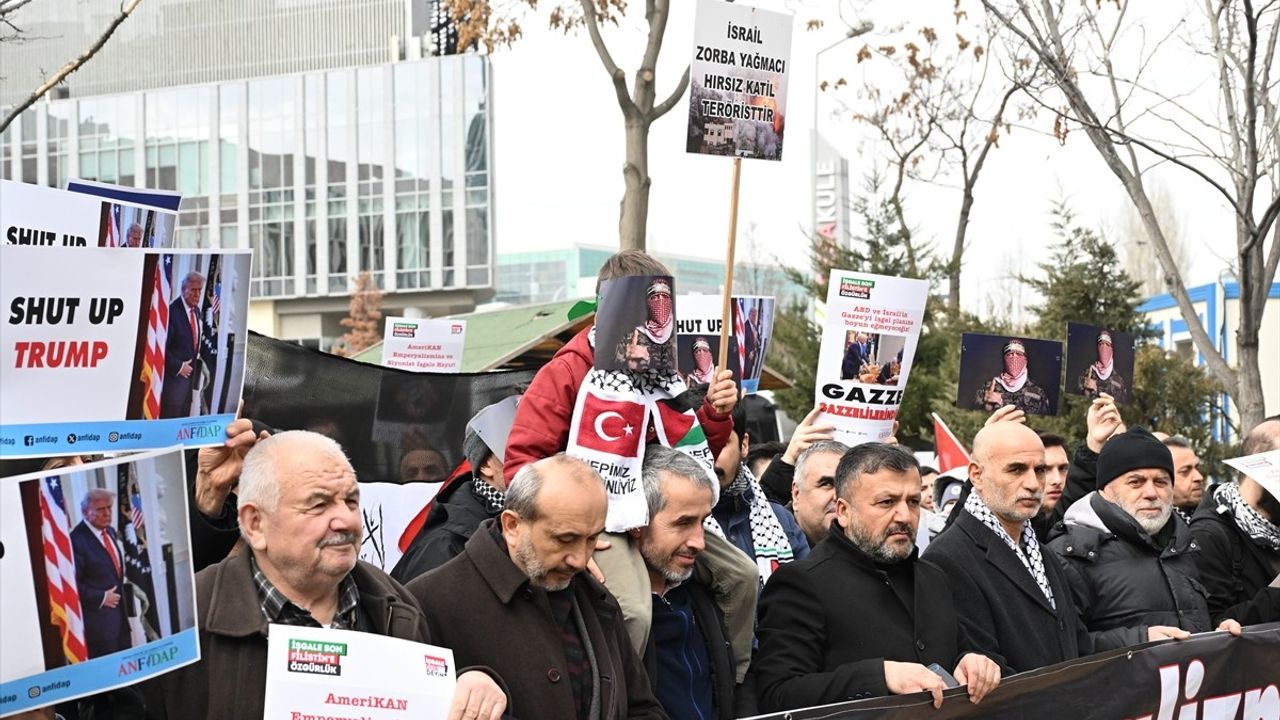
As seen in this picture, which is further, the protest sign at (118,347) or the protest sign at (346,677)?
the protest sign at (346,677)

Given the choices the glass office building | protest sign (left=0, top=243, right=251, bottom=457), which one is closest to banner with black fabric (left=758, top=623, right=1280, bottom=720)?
protest sign (left=0, top=243, right=251, bottom=457)

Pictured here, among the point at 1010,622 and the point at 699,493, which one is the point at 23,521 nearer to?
the point at 699,493

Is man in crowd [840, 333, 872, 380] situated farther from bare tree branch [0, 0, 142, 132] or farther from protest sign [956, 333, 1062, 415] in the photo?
bare tree branch [0, 0, 142, 132]

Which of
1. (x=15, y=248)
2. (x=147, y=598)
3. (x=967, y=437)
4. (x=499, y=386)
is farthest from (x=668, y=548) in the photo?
(x=967, y=437)

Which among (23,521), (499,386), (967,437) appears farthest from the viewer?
(967,437)

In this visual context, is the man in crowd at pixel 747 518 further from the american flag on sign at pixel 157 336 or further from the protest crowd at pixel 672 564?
the american flag on sign at pixel 157 336

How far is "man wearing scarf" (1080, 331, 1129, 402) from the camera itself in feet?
26.2

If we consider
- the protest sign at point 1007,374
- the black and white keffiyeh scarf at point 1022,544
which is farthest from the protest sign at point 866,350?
the black and white keffiyeh scarf at point 1022,544

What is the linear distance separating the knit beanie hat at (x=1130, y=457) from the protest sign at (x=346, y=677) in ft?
12.8

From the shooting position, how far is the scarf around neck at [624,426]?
474 centimetres

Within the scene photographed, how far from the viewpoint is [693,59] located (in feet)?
19.6

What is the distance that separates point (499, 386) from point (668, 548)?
3782mm

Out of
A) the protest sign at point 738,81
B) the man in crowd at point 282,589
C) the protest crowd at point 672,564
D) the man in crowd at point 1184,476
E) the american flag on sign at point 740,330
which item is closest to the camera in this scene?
the man in crowd at point 282,589

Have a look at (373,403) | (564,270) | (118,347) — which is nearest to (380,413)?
(373,403)
